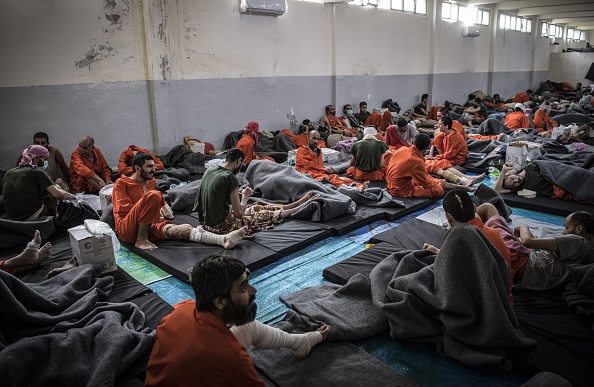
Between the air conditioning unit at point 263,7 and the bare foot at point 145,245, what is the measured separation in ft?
20.8

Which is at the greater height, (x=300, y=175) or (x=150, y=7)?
(x=150, y=7)

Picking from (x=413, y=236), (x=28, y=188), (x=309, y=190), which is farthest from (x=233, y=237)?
(x=28, y=188)

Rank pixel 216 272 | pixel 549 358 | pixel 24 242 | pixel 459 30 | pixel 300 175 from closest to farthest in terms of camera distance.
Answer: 1. pixel 216 272
2. pixel 549 358
3. pixel 24 242
4. pixel 300 175
5. pixel 459 30

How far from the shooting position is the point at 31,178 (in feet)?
15.7

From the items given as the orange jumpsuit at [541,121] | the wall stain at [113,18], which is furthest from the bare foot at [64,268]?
the orange jumpsuit at [541,121]

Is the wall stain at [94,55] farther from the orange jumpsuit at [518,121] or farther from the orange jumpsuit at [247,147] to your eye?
the orange jumpsuit at [518,121]

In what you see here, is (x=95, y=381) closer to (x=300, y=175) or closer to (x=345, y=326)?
(x=345, y=326)

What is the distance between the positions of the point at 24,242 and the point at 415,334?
426 centimetres

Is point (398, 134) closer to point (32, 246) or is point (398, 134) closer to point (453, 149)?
point (453, 149)

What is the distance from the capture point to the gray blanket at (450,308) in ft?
8.75

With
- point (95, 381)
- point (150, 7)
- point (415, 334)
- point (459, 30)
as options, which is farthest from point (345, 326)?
point (459, 30)

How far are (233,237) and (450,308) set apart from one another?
2.36m

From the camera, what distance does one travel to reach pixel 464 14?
15.8m

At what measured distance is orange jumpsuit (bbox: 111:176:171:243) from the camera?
451cm
